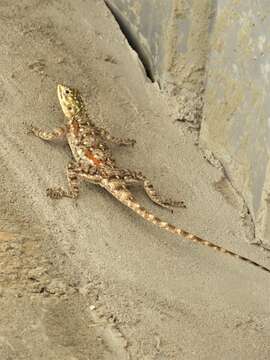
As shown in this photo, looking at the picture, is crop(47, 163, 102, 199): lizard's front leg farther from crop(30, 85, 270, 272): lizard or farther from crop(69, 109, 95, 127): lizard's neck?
crop(69, 109, 95, 127): lizard's neck

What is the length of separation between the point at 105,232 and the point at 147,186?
628 mm

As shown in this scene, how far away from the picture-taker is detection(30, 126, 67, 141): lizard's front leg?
6238 millimetres

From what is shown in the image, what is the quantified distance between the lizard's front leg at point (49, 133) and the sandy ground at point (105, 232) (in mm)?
58

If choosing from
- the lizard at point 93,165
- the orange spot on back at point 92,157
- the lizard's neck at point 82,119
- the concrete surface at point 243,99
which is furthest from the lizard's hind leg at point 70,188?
the concrete surface at point 243,99

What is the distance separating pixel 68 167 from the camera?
241 inches

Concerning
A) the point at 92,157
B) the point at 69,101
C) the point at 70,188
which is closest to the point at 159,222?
the point at 70,188

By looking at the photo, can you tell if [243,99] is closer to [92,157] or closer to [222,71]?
[222,71]

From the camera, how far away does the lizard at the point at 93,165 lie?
19.3ft

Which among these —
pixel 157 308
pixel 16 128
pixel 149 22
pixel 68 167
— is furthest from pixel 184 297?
pixel 149 22

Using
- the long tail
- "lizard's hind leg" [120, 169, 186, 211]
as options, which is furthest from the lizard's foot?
"lizard's hind leg" [120, 169, 186, 211]

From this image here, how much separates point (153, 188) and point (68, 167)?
63cm

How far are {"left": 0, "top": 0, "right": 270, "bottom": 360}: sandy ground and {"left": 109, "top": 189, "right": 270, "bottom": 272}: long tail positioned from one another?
11cm

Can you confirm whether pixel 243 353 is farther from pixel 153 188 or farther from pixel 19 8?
pixel 19 8

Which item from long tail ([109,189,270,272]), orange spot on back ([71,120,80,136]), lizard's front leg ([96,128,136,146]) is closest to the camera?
long tail ([109,189,270,272])
